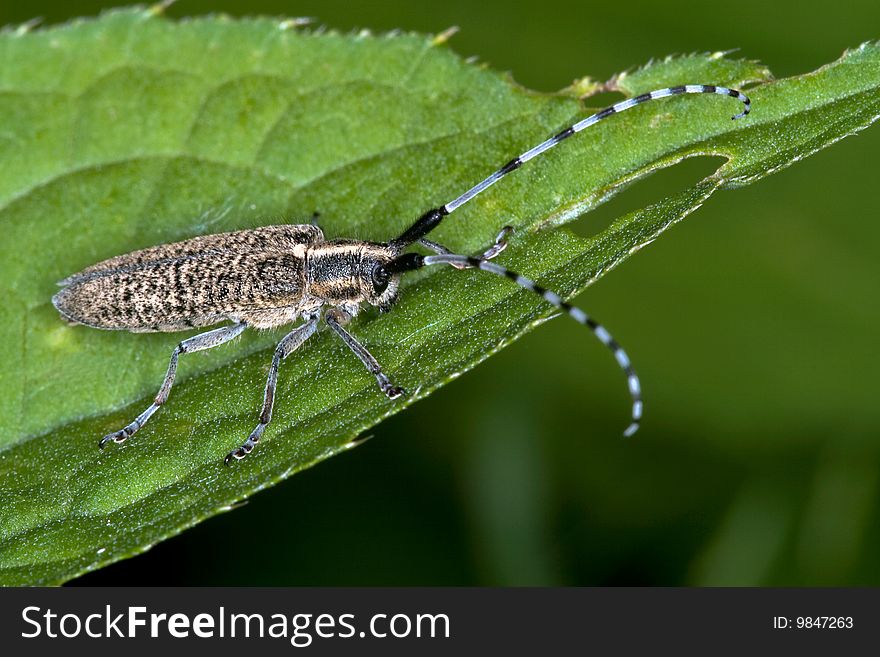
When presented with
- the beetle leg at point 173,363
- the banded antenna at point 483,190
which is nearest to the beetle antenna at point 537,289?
the banded antenna at point 483,190

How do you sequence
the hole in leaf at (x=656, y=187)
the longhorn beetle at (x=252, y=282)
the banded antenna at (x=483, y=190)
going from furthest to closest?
the hole in leaf at (x=656, y=187) < the longhorn beetle at (x=252, y=282) < the banded antenna at (x=483, y=190)

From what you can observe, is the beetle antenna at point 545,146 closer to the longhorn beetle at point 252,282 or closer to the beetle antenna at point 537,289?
the longhorn beetle at point 252,282

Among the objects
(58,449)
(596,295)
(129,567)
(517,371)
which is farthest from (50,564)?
(596,295)

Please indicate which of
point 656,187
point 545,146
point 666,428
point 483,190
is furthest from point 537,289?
point 666,428

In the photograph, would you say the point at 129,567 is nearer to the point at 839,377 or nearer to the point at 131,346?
the point at 131,346

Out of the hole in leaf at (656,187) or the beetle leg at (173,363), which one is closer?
the beetle leg at (173,363)

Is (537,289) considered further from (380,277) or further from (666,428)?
(666,428)
